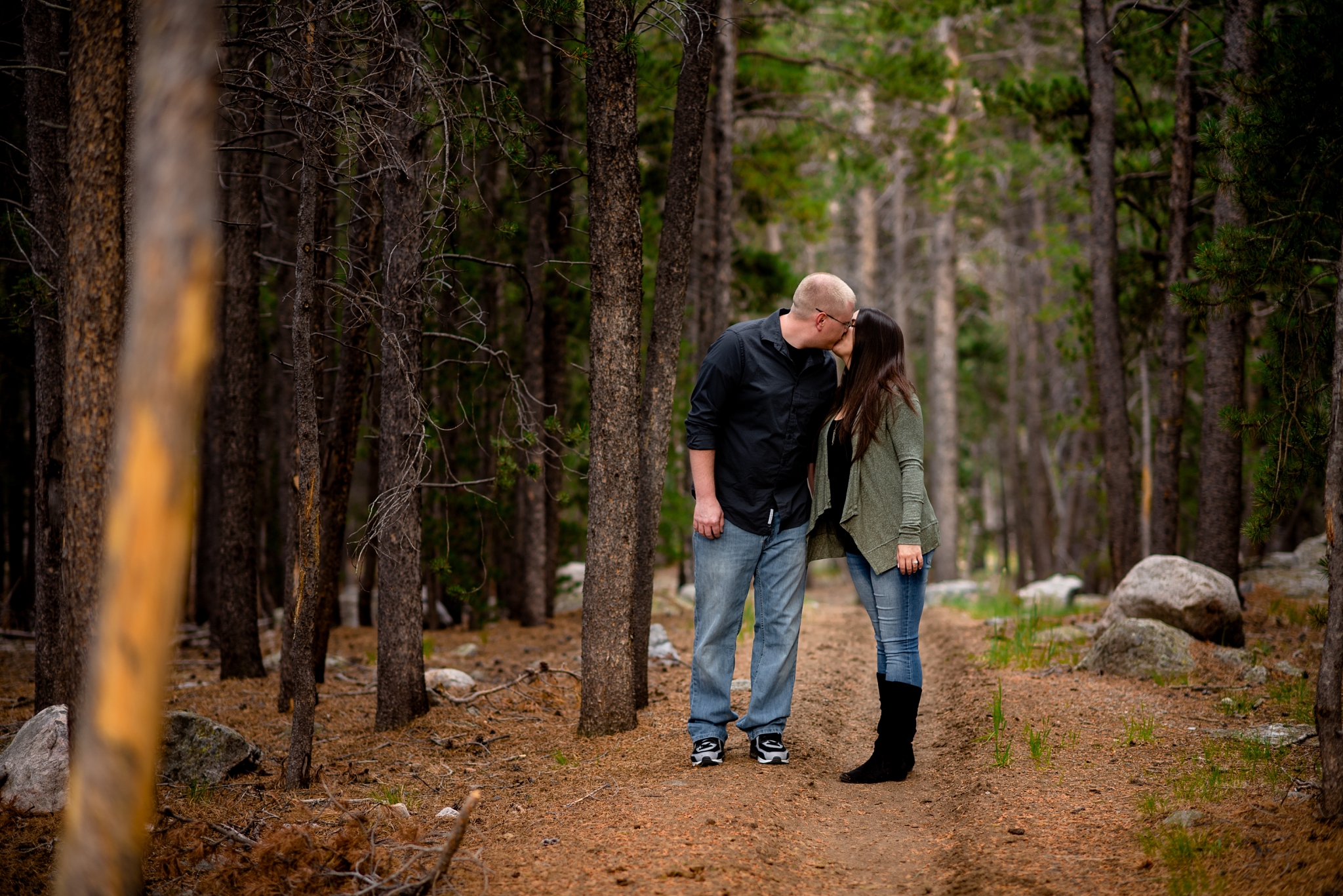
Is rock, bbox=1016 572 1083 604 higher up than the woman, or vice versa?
the woman

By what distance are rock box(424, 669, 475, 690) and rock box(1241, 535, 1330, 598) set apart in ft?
29.1

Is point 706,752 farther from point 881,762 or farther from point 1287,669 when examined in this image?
point 1287,669

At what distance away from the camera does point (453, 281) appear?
711 cm

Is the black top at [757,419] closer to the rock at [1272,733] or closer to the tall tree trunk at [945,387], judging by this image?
the rock at [1272,733]

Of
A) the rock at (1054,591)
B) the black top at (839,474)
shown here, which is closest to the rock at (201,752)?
the black top at (839,474)

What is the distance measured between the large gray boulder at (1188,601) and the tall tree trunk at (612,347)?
15.5 feet

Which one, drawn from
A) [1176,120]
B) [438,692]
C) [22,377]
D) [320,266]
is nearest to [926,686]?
[438,692]

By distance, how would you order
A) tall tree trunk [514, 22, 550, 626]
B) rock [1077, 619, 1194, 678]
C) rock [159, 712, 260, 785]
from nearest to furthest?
rock [159, 712, 260, 785] → rock [1077, 619, 1194, 678] → tall tree trunk [514, 22, 550, 626]

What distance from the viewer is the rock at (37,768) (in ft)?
14.0

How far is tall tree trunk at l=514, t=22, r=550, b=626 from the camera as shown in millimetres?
9625

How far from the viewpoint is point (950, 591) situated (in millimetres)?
15812

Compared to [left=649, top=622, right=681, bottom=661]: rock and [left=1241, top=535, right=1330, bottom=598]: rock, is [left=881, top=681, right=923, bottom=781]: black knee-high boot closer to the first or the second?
[left=649, top=622, right=681, bottom=661]: rock

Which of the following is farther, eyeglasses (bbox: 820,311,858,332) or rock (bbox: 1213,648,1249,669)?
rock (bbox: 1213,648,1249,669)

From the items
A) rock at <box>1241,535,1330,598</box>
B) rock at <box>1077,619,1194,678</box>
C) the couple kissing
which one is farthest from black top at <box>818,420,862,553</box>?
rock at <box>1241,535,1330,598</box>
